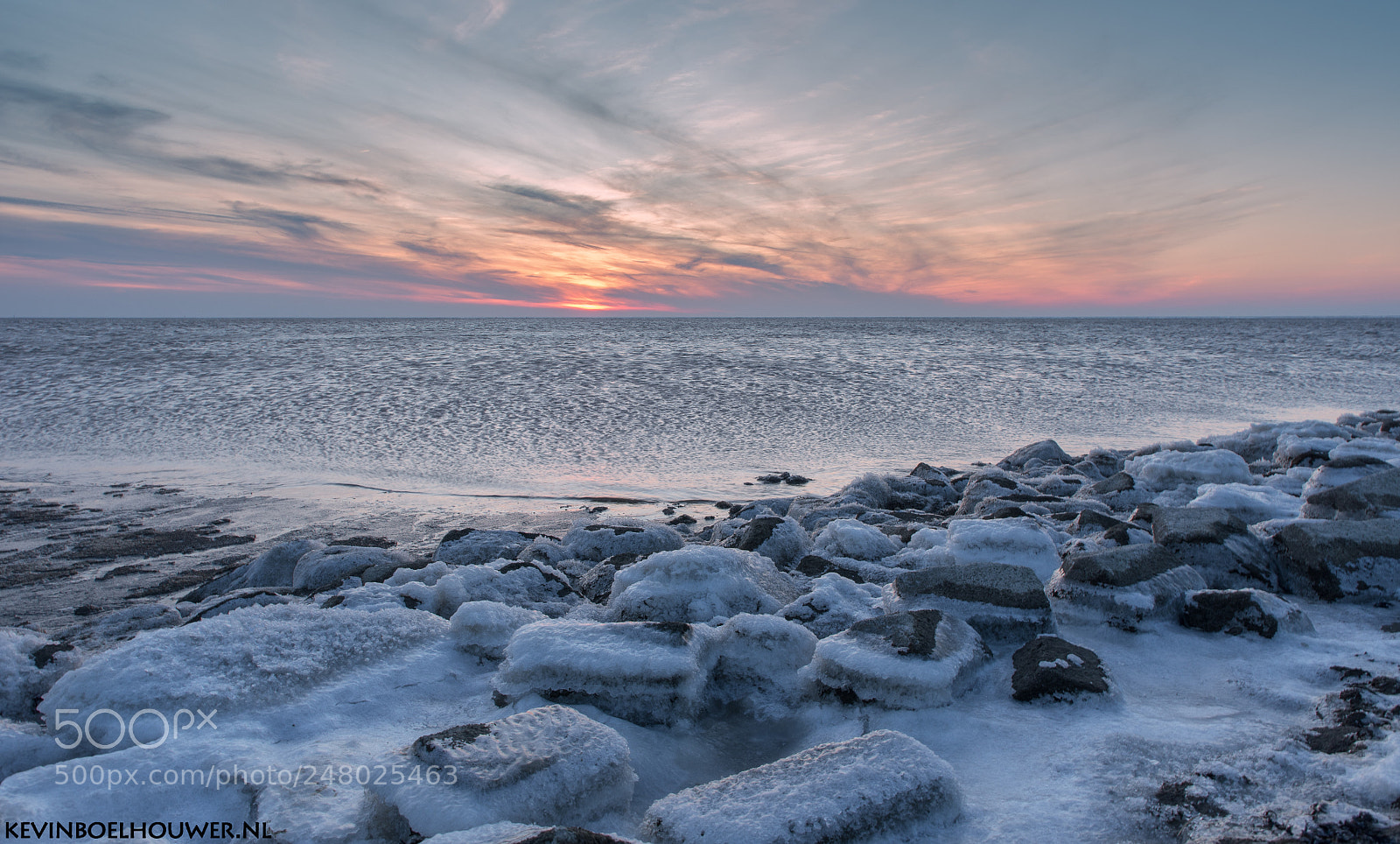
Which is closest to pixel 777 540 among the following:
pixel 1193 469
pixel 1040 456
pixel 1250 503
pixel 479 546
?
pixel 479 546

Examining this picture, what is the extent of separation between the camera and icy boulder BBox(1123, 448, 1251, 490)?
5.73 meters

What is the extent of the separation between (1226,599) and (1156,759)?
132 centimetres

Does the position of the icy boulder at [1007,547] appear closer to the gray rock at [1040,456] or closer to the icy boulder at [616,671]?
the icy boulder at [616,671]

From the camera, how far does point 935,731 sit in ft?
7.73

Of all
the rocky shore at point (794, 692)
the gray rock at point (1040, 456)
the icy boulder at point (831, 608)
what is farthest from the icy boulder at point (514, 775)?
the gray rock at point (1040, 456)

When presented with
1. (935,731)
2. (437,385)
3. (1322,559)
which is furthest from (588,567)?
(437,385)

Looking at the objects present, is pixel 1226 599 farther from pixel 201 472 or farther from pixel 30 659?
pixel 201 472

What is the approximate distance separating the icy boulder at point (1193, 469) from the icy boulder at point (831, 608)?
4031mm

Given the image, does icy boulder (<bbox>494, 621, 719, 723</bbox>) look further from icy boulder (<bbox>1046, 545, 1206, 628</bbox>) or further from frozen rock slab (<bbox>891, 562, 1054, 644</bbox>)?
icy boulder (<bbox>1046, 545, 1206, 628</bbox>)

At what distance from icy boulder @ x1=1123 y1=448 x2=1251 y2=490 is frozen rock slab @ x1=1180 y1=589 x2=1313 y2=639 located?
3.22 meters

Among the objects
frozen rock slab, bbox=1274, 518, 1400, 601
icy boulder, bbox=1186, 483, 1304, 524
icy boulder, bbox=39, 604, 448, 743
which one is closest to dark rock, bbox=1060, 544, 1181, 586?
frozen rock slab, bbox=1274, 518, 1400, 601

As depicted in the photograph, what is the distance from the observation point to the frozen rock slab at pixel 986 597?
9.59ft

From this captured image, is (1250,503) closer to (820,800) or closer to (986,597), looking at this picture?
(986,597)

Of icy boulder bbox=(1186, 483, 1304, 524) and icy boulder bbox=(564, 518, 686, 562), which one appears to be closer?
icy boulder bbox=(1186, 483, 1304, 524)
